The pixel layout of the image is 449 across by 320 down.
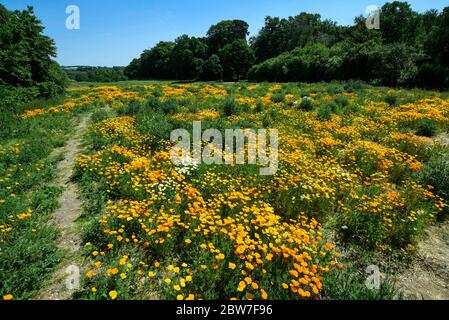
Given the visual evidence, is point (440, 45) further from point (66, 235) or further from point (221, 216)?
point (66, 235)

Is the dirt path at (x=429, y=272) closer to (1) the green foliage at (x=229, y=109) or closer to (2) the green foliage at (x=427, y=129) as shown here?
(2) the green foliage at (x=427, y=129)

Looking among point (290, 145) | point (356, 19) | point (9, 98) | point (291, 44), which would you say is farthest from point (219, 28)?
point (290, 145)

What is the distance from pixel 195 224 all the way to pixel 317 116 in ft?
32.1

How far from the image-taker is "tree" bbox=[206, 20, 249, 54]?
257ft

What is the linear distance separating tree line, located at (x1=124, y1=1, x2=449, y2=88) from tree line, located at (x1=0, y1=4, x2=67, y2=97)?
32037 mm

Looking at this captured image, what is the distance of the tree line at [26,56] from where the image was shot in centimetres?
1591

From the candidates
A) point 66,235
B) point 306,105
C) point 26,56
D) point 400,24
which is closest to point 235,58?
point 400,24

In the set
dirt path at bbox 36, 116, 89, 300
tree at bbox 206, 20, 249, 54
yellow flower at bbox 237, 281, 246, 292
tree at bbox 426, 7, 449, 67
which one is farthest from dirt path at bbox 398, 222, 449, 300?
tree at bbox 206, 20, 249, 54

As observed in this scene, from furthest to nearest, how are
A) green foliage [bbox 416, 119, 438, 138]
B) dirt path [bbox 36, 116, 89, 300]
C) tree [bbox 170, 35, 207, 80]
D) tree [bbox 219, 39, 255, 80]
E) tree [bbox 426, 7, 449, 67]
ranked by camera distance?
tree [bbox 170, 35, 207, 80]
tree [bbox 219, 39, 255, 80]
tree [bbox 426, 7, 449, 67]
green foliage [bbox 416, 119, 438, 138]
dirt path [bbox 36, 116, 89, 300]

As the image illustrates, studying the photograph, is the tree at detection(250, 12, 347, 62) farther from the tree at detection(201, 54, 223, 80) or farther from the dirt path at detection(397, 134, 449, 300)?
the dirt path at detection(397, 134, 449, 300)

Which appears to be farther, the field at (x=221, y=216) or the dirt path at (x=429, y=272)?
the dirt path at (x=429, y=272)

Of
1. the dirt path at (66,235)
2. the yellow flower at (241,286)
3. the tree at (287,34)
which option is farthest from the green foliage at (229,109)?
the tree at (287,34)

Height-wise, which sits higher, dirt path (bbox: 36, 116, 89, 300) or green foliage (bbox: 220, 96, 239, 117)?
green foliage (bbox: 220, 96, 239, 117)

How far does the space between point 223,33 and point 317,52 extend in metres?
41.3
